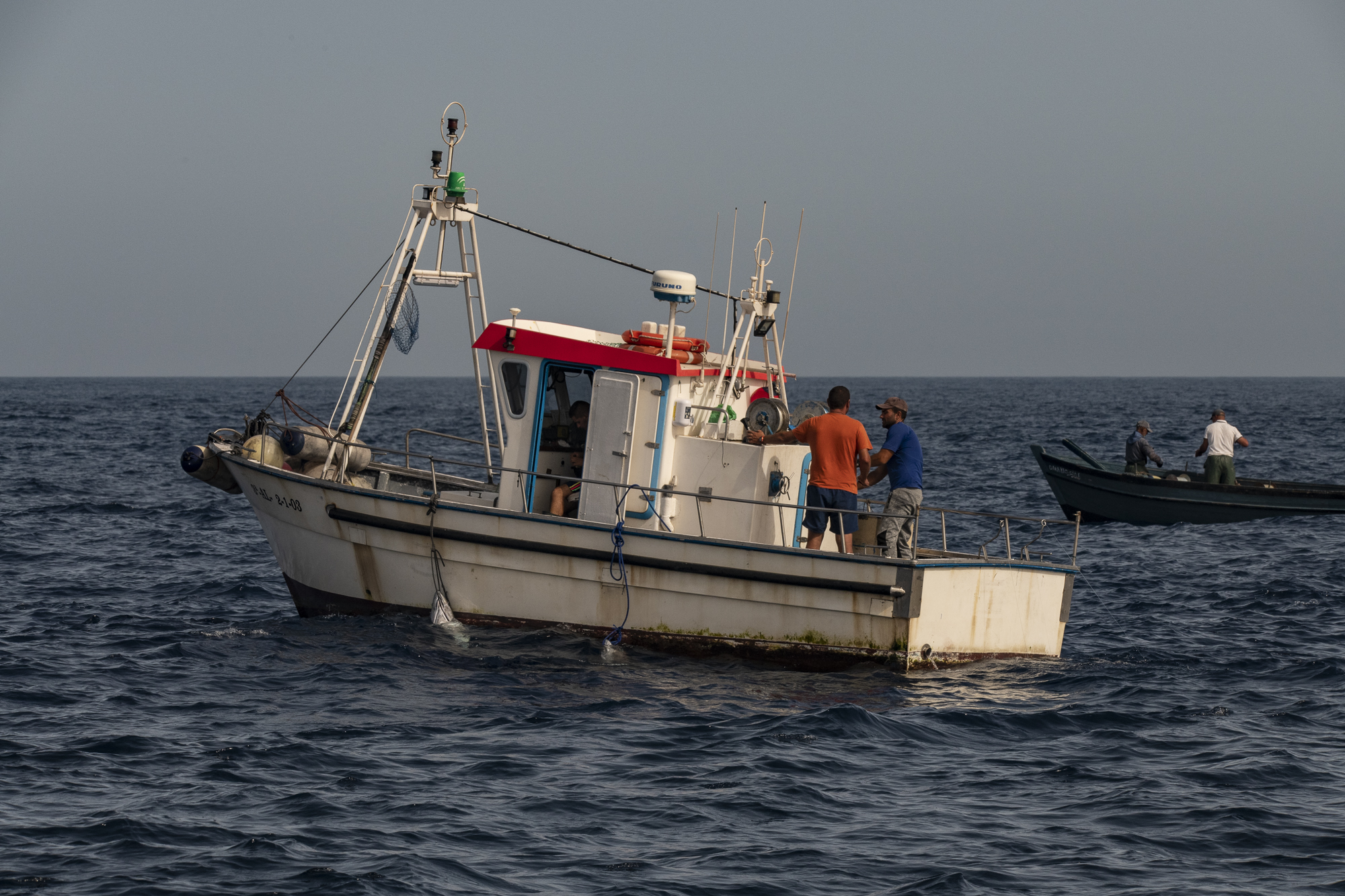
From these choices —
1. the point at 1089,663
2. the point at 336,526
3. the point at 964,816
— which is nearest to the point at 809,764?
the point at 964,816

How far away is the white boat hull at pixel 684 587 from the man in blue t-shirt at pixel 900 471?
1.42 ft

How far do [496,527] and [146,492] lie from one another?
705 inches

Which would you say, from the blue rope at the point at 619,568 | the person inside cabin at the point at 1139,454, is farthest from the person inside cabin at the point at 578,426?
the person inside cabin at the point at 1139,454

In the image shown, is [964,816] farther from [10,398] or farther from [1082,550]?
[10,398]

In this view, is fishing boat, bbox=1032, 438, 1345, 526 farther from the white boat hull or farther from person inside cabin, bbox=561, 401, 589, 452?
person inside cabin, bbox=561, 401, 589, 452

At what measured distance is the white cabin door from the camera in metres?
11.5

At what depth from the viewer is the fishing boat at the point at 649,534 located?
1098 centimetres

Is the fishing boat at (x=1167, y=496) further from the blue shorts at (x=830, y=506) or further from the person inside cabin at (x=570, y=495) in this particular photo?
the person inside cabin at (x=570, y=495)

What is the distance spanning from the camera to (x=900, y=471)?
37.3ft

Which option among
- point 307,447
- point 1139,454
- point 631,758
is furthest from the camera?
point 1139,454

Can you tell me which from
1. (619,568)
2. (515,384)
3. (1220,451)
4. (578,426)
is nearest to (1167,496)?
(1220,451)

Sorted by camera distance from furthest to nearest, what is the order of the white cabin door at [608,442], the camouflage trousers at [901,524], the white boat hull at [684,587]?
the white cabin door at [608,442], the camouflage trousers at [901,524], the white boat hull at [684,587]

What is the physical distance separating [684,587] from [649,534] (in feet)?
1.88

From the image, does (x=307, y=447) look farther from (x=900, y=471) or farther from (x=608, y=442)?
(x=900, y=471)
